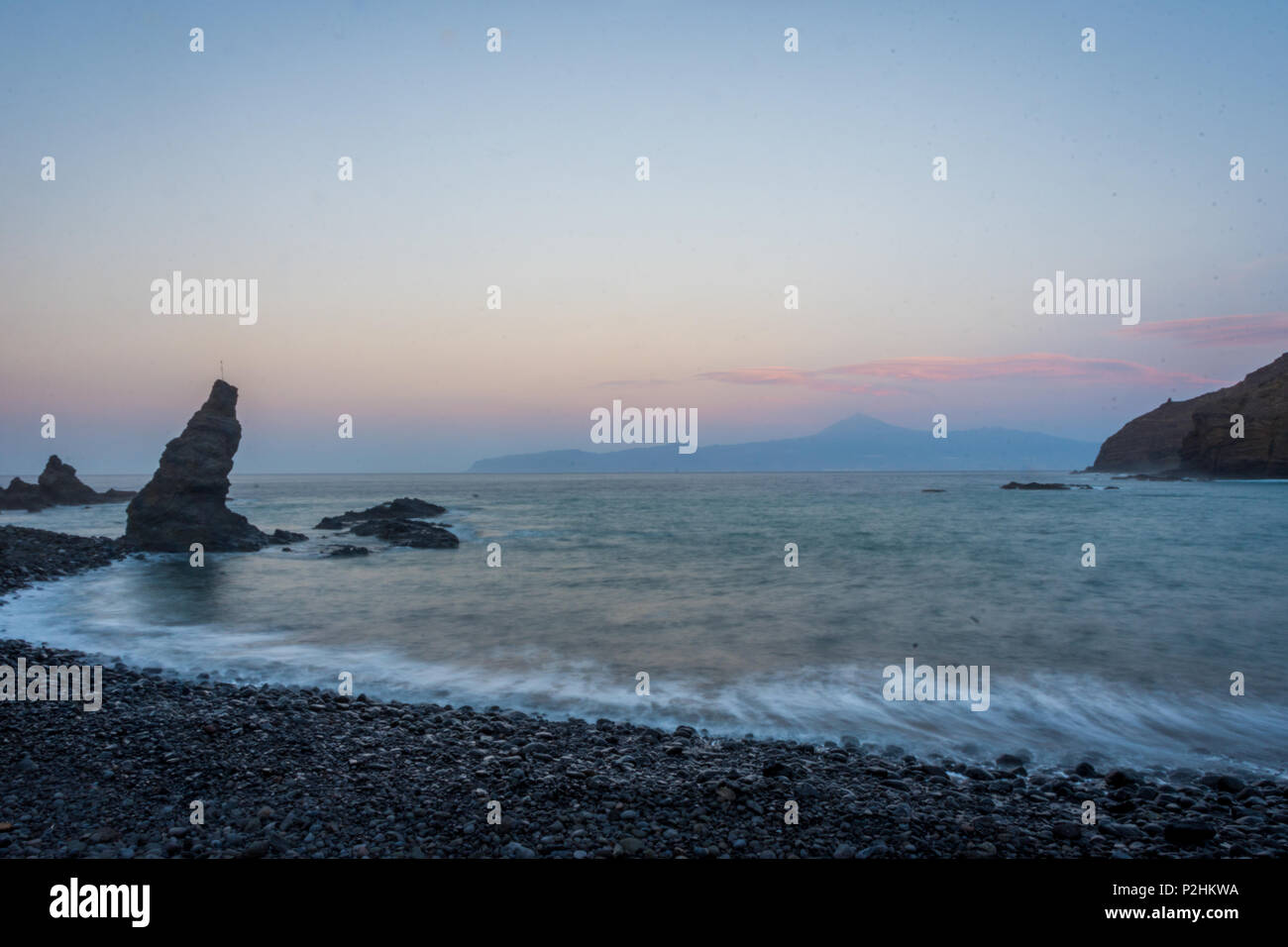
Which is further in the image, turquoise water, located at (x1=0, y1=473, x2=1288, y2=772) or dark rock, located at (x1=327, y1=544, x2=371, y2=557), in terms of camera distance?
dark rock, located at (x1=327, y1=544, x2=371, y2=557)

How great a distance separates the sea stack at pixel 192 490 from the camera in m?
30.9

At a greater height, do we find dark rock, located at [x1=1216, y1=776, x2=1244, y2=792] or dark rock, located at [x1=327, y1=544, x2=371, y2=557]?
dark rock, located at [x1=1216, y1=776, x2=1244, y2=792]

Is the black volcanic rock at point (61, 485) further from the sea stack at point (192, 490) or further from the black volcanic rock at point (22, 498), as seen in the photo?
the sea stack at point (192, 490)

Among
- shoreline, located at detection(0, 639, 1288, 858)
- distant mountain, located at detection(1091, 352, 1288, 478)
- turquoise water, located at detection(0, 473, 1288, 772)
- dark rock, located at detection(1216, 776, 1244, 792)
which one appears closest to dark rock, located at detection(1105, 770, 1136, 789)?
shoreline, located at detection(0, 639, 1288, 858)

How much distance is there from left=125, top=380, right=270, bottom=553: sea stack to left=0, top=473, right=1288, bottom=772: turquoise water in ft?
5.72

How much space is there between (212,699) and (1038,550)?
36.7m

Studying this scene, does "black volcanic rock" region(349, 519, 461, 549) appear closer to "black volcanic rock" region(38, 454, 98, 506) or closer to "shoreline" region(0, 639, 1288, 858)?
"shoreline" region(0, 639, 1288, 858)

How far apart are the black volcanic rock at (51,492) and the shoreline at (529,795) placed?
77887 millimetres

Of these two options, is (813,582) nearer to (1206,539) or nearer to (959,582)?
(959,582)

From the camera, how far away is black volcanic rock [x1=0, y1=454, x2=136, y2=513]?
6631cm

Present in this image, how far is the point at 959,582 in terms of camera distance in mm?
25562

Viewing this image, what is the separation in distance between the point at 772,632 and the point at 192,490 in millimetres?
28993

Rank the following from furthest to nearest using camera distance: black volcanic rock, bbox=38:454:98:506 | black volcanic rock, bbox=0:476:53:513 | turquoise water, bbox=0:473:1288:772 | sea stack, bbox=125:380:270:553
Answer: black volcanic rock, bbox=38:454:98:506 → black volcanic rock, bbox=0:476:53:513 → sea stack, bbox=125:380:270:553 → turquoise water, bbox=0:473:1288:772
